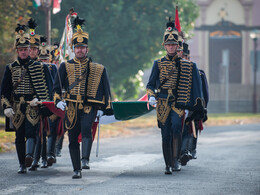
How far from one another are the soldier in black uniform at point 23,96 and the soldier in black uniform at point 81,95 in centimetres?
67

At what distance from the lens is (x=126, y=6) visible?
29.1 meters

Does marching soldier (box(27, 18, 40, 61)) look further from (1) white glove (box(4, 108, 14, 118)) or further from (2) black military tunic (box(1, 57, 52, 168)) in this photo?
(1) white glove (box(4, 108, 14, 118))

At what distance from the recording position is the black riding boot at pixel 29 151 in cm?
1023

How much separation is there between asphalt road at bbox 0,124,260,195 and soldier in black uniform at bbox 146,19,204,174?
0.53 metres

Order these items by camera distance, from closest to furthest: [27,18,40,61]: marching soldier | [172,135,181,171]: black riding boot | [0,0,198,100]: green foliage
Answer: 1. [172,135,181,171]: black riding boot
2. [27,18,40,61]: marching soldier
3. [0,0,198,100]: green foliage

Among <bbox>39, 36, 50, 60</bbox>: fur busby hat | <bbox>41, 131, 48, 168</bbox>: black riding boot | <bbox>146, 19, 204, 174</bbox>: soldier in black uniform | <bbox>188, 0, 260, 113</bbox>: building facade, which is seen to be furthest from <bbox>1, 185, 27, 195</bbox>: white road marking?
<bbox>188, 0, 260, 113</bbox>: building facade

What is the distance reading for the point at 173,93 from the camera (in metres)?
10.8

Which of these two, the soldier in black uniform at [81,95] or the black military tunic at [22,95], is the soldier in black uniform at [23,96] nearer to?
the black military tunic at [22,95]

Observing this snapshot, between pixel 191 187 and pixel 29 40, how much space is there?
347cm

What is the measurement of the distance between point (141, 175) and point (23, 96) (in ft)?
6.84

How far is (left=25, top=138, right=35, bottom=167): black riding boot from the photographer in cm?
1023

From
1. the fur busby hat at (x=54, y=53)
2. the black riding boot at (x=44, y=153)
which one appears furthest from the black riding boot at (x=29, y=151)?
the fur busby hat at (x=54, y=53)

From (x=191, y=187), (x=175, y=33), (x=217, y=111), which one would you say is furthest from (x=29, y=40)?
(x=217, y=111)

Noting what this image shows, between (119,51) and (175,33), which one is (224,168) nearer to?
(175,33)
